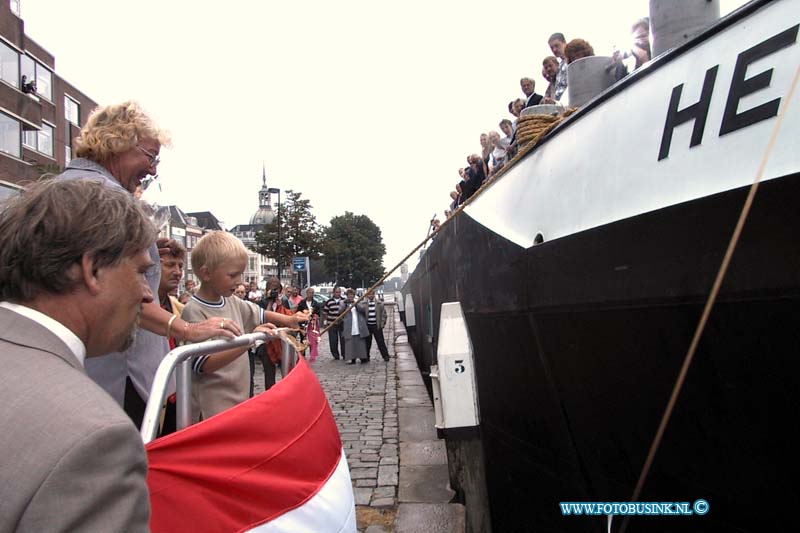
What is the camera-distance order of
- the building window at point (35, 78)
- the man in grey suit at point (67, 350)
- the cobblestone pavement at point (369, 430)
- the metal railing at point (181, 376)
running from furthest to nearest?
1. the building window at point (35, 78)
2. the cobblestone pavement at point (369, 430)
3. the metal railing at point (181, 376)
4. the man in grey suit at point (67, 350)

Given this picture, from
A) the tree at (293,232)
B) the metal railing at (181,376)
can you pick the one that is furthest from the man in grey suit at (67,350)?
the tree at (293,232)

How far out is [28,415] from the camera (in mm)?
828

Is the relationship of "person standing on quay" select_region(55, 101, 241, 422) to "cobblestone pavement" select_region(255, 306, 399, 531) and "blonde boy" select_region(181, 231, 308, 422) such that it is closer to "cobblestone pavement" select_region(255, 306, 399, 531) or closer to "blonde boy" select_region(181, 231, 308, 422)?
"blonde boy" select_region(181, 231, 308, 422)

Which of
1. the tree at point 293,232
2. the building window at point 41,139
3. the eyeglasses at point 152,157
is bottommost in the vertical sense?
the eyeglasses at point 152,157

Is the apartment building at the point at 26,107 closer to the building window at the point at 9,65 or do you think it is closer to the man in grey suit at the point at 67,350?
the building window at the point at 9,65

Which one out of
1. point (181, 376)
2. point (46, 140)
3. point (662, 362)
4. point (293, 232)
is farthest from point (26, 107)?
point (662, 362)

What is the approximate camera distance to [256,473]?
1.42 m

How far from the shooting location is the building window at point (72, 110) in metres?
37.7

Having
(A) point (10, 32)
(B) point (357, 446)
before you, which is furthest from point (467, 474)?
(A) point (10, 32)

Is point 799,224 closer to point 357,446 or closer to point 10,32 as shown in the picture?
point 357,446

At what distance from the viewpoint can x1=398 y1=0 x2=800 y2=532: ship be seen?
1749 mm

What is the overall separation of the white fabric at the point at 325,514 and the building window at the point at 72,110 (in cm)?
4299

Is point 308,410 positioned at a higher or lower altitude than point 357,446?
higher

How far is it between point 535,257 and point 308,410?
1.73 metres
